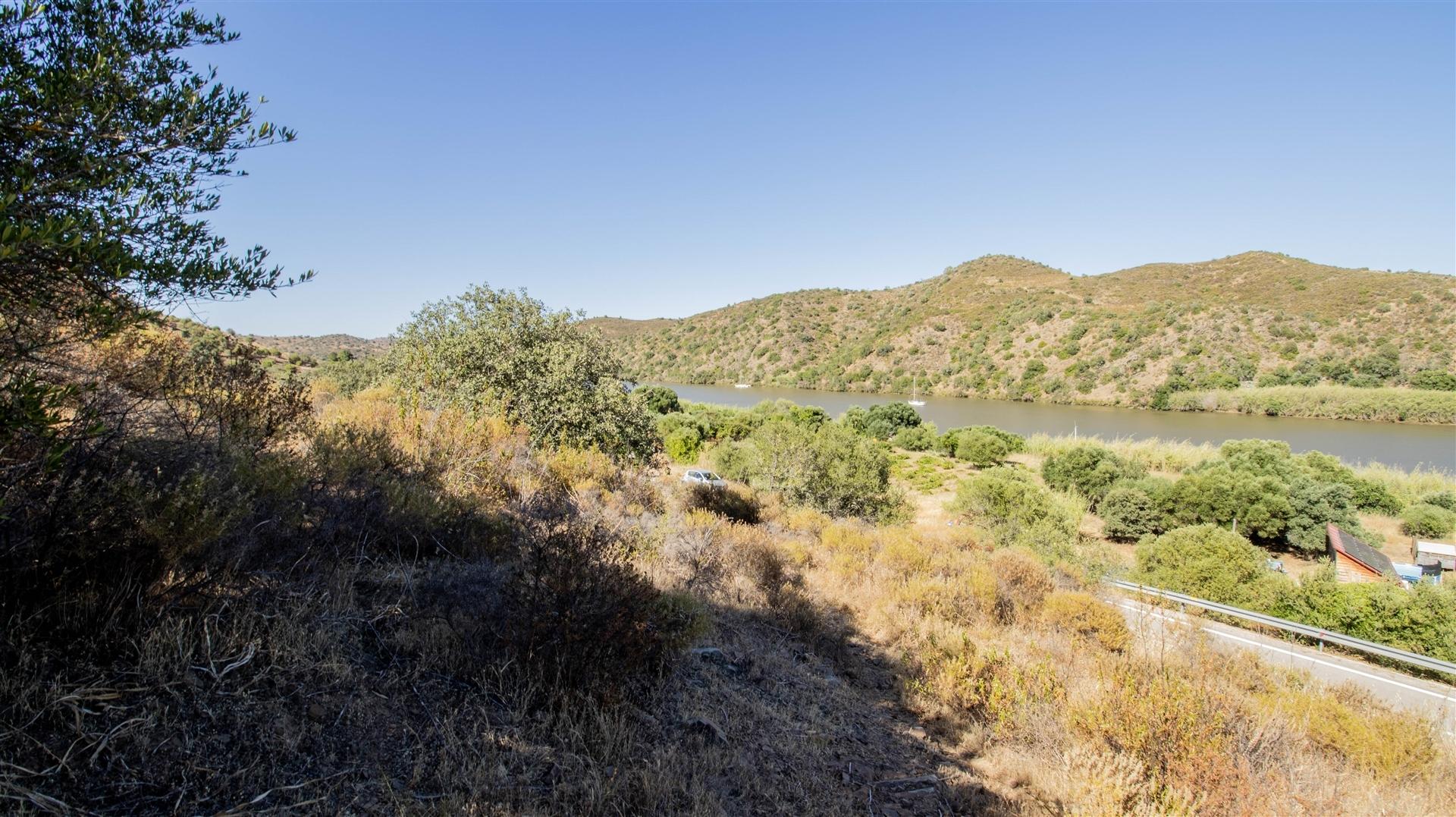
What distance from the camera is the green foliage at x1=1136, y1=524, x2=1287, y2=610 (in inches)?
537

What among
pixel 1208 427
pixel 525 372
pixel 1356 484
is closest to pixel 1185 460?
pixel 1356 484

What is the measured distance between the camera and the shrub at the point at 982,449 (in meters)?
36.6

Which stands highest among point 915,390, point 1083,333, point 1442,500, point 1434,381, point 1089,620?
point 1083,333

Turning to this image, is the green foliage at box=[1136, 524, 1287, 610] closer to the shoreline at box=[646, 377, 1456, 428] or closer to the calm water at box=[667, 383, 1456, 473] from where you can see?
the calm water at box=[667, 383, 1456, 473]

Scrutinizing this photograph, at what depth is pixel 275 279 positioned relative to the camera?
294cm

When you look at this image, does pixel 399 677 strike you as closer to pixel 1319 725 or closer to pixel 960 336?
pixel 1319 725

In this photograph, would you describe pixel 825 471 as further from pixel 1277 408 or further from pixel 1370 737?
pixel 1277 408

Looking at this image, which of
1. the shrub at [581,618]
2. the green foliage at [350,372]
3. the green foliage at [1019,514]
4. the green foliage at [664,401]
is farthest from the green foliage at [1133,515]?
the green foliage at [664,401]

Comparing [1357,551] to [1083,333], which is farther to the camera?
[1083,333]

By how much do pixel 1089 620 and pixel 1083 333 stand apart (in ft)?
223

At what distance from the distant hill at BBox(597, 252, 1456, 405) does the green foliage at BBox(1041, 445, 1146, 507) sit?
3128 cm

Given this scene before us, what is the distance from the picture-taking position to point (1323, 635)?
10.4 metres

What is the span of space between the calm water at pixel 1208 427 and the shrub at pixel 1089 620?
4061 centimetres

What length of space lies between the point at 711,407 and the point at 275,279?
160ft
